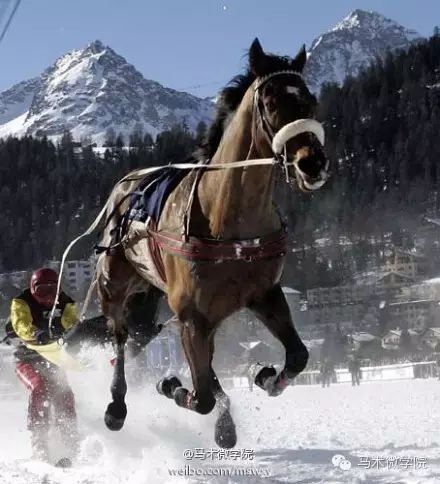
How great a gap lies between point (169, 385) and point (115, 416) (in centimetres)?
60

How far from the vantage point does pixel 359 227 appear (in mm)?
107688

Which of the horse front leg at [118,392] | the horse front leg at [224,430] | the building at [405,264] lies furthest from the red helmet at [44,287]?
the building at [405,264]

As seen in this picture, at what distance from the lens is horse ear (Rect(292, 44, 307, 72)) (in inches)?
178

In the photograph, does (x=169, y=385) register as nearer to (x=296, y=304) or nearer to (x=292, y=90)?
(x=292, y=90)

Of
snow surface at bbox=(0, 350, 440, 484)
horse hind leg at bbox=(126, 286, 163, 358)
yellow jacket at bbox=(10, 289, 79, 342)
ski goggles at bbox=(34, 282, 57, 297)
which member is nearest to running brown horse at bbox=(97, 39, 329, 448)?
snow surface at bbox=(0, 350, 440, 484)

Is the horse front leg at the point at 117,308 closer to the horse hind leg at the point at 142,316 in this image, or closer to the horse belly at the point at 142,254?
the horse hind leg at the point at 142,316

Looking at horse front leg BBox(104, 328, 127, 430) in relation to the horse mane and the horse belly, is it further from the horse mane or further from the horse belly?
the horse mane

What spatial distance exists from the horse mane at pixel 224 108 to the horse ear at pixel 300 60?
0.04 m

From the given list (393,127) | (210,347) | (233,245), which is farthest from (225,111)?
(393,127)

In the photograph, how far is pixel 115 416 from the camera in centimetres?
614

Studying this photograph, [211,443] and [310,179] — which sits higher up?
[310,179]

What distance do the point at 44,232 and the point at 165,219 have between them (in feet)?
392

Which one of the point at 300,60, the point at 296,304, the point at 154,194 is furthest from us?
the point at 296,304

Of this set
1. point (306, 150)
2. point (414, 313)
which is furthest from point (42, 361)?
point (414, 313)
